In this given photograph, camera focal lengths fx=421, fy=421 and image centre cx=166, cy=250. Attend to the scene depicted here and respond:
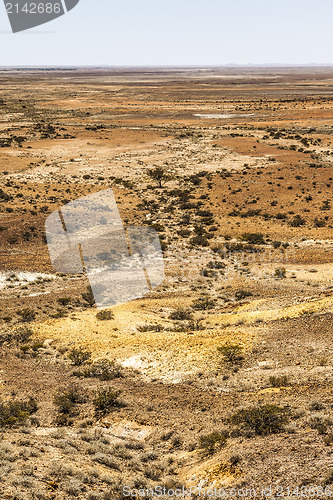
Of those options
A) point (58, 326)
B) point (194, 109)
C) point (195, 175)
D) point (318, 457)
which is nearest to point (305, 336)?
point (318, 457)

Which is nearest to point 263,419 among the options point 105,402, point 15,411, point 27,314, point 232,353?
point 232,353

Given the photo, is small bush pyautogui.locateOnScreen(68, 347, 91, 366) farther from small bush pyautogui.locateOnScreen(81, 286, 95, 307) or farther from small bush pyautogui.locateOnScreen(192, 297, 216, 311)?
small bush pyautogui.locateOnScreen(192, 297, 216, 311)

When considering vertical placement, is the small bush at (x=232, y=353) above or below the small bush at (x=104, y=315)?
below

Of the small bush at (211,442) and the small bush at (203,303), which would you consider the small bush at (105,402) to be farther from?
the small bush at (203,303)

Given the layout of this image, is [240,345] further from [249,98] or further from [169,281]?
[249,98]

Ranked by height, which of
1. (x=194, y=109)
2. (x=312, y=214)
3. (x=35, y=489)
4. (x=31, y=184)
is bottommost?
(x=312, y=214)

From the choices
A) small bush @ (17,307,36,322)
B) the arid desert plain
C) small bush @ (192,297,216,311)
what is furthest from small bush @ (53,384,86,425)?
small bush @ (192,297,216,311)

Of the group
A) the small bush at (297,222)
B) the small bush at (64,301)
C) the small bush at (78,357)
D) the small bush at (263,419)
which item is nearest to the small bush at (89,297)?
the small bush at (64,301)
